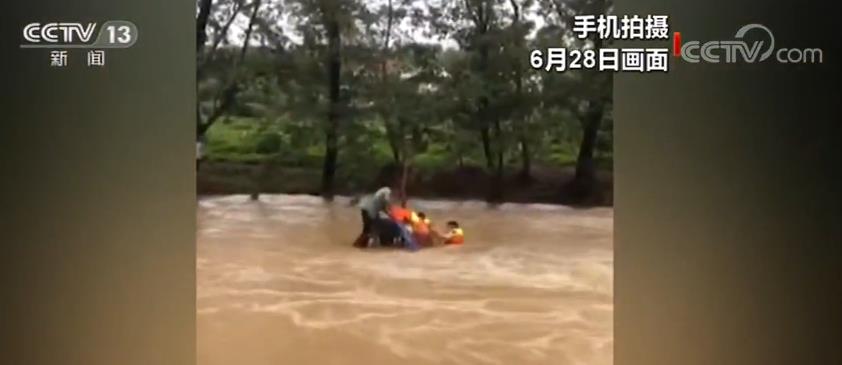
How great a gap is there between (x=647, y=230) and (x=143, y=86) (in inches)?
44.1

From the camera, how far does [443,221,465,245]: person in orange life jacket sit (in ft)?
6.39

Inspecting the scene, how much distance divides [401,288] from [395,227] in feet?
0.43

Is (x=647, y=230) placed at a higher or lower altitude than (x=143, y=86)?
lower

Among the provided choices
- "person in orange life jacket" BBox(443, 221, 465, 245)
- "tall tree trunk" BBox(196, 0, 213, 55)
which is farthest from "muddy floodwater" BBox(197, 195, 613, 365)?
"tall tree trunk" BBox(196, 0, 213, 55)

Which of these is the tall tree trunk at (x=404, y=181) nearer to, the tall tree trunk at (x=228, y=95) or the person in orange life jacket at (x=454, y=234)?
the person in orange life jacket at (x=454, y=234)

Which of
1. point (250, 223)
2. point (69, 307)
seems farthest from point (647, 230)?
point (69, 307)

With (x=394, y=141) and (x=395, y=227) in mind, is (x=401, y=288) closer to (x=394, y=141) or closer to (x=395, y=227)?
(x=395, y=227)

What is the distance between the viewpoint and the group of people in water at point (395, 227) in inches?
76.5

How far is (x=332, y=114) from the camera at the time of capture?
1.96m

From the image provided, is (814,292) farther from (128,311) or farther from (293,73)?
(128,311)

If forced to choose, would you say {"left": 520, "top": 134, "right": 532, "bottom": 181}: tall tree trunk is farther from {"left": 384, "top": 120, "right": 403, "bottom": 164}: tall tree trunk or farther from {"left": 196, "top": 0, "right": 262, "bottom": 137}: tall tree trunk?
{"left": 196, "top": 0, "right": 262, "bottom": 137}: tall tree trunk

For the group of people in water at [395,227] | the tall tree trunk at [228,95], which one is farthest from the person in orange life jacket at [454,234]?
the tall tree trunk at [228,95]

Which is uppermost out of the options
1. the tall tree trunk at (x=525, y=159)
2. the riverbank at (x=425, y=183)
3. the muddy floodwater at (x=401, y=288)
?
the tall tree trunk at (x=525, y=159)

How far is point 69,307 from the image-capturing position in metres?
2.01
